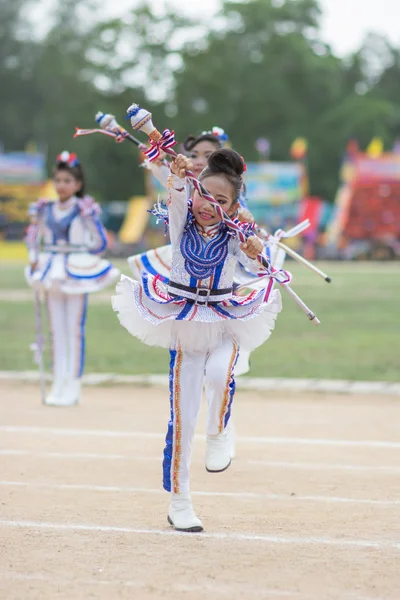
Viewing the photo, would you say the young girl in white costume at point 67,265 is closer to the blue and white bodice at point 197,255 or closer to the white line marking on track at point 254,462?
the white line marking on track at point 254,462

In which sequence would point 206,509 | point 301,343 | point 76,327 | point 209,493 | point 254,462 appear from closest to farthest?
point 206,509
point 209,493
point 254,462
point 76,327
point 301,343

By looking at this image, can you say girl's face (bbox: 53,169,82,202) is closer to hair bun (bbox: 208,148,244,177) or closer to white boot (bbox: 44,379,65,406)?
white boot (bbox: 44,379,65,406)

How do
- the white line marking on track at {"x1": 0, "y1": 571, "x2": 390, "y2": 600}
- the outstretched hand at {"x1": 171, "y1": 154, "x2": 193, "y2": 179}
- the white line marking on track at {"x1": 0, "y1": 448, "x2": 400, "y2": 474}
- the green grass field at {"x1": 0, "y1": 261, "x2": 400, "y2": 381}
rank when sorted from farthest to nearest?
the green grass field at {"x1": 0, "y1": 261, "x2": 400, "y2": 381}
the white line marking on track at {"x1": 0, "y1": 448, "x2": 400, "y2": 474}
the outstretched hand at {"x1": 171, "y1": 154, "x2": 193, "y2": 179}
the white line marking on track at {"x1": 0, "y1": 571, "x2": 390, "y2": 600}

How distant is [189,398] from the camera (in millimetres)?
5703

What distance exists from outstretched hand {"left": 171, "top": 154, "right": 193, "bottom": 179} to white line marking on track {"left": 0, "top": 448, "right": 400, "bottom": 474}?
2.55m

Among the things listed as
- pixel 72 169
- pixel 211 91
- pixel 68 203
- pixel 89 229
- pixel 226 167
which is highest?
pixel 226 167

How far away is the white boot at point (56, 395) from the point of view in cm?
1024

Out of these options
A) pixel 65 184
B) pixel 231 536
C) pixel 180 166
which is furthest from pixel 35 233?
pixel 231 536

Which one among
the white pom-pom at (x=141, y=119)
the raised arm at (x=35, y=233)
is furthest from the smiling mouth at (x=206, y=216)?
the raised arm at (x=35, y=233)

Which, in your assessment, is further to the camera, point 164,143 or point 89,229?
point 89,229

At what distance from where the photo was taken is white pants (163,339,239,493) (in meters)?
5.70

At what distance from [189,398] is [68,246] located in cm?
500

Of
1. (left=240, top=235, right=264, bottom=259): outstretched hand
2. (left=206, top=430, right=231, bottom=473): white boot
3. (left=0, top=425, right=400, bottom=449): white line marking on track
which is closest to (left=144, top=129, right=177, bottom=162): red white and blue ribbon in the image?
(left=240, top=235, right=264, bottom=259): outstretched hand

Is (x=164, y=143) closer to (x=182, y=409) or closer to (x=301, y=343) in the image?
(x=182, y=409)
